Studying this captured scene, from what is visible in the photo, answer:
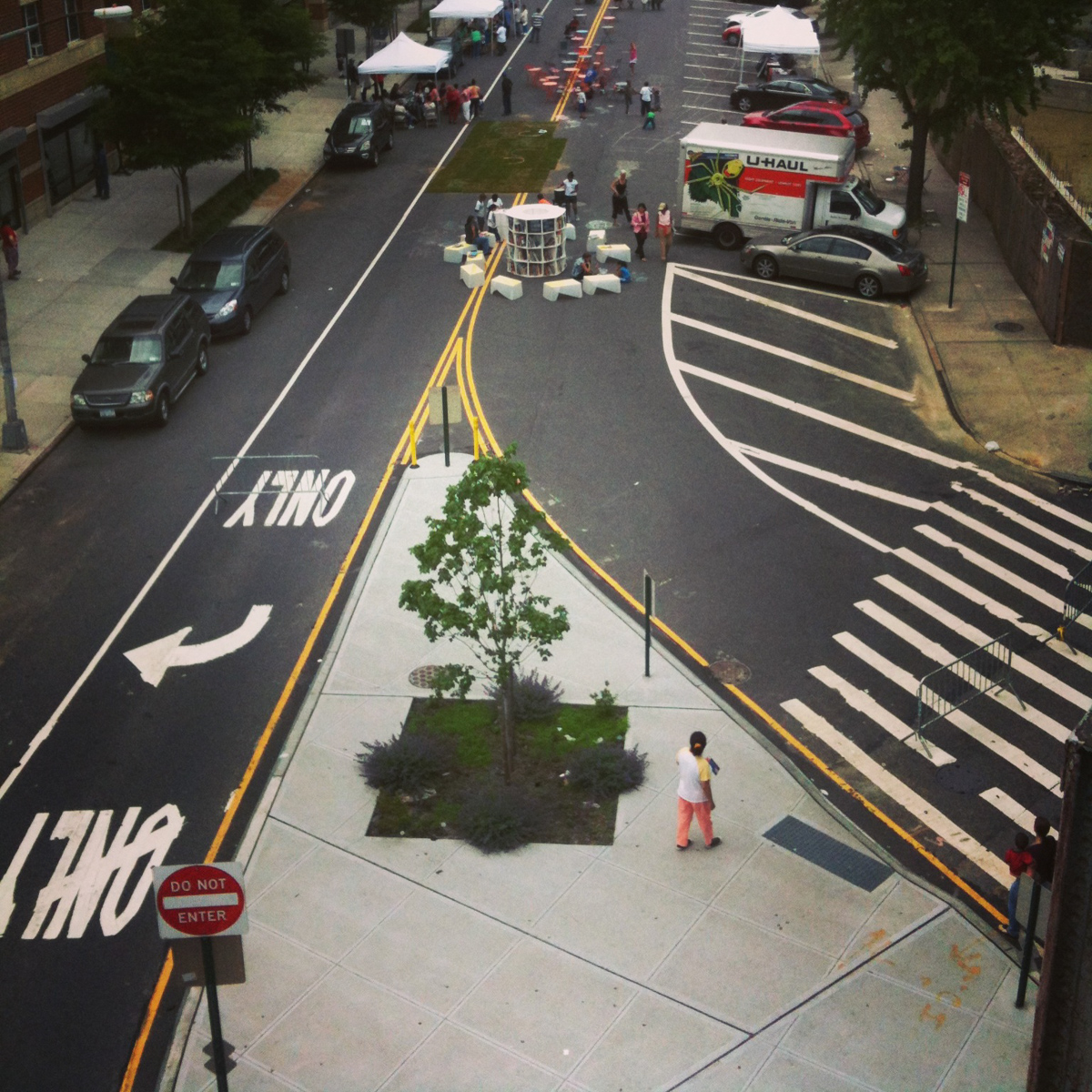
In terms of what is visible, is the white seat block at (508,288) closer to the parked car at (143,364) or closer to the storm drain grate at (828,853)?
the parked car at (143,364)

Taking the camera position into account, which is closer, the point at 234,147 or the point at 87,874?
the point at 87,874

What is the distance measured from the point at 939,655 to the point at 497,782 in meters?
6.91

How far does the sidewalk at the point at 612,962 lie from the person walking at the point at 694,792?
0.30 metres

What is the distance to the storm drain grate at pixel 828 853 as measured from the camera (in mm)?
16484

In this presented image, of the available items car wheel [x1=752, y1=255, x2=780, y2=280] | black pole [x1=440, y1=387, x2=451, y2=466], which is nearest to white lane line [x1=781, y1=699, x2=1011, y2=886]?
black pole [x1=440, y1=387, x2=451, y2=466]

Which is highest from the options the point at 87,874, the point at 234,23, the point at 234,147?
the point at 234,23

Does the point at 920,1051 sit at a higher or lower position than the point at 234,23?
lower

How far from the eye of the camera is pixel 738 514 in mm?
25031

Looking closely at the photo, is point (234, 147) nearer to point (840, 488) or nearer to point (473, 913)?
point (840, 488)

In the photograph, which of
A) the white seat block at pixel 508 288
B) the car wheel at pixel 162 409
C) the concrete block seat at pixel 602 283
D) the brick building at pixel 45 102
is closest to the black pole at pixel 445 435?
the car wheel at pixel 162 409

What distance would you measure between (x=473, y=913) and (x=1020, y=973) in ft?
18.4

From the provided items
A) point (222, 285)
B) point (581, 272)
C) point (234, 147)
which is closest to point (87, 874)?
point (222, 285)

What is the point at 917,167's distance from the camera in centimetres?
3969

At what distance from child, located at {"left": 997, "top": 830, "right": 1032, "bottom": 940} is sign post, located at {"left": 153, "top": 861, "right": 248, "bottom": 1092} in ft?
25.6
